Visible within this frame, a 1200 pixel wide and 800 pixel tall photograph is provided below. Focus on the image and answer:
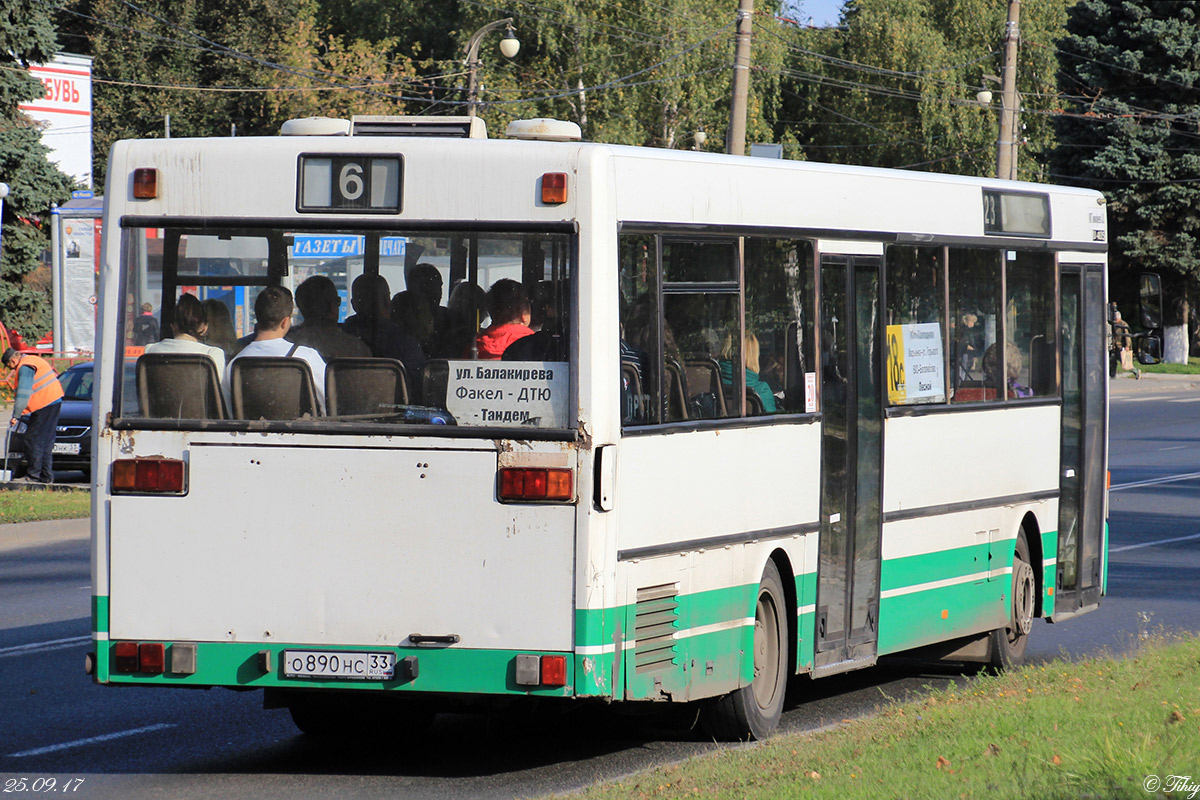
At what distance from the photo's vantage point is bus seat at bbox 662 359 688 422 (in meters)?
7.42

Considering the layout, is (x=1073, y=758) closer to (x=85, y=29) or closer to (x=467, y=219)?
(x=467, y=219)

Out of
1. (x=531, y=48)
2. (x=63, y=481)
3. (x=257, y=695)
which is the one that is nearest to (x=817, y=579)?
(x=257, y=695)

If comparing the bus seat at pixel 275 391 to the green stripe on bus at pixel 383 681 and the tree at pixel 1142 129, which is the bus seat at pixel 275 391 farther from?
the tree at pixel 1142 129

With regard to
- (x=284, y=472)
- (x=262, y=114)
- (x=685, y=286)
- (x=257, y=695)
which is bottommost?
(x=257, y=695)

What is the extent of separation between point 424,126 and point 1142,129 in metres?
49.0

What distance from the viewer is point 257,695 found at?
9633 millimetres

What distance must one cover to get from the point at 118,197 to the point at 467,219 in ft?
4.84

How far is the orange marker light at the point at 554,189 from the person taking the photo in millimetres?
6949

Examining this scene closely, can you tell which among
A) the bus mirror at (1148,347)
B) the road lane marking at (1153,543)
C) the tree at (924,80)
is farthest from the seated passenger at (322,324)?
the tree at (924,80)

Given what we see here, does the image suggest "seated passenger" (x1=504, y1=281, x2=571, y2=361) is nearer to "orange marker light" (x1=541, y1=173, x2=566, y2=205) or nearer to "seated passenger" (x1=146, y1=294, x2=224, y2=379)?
"orange marker light" (x1=541, y1=173, x2=566, y2=205)

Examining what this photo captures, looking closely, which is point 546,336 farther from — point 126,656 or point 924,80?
point 924,80

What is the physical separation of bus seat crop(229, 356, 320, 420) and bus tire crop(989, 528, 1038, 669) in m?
5.13

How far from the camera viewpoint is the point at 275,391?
712cm

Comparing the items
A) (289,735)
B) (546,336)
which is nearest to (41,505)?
(289,735)
